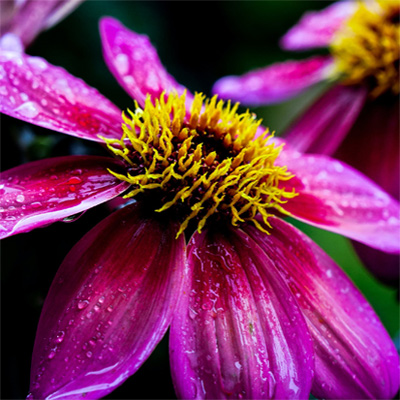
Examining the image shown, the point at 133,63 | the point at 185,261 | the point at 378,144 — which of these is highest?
the point at 133,63

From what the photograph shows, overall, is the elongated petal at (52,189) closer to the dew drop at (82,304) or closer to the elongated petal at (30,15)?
the dew drop at (82,304)

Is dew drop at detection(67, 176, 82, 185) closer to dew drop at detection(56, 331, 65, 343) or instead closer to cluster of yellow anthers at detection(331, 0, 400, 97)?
dew drop at detection(56, 331, 65, 343)

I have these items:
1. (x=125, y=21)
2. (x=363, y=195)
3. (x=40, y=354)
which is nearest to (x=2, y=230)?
(x=40, y=354)

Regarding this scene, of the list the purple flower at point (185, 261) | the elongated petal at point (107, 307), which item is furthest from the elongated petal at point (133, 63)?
the elongated petal at point (107, 307)

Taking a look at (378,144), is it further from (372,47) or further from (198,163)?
(198,163)

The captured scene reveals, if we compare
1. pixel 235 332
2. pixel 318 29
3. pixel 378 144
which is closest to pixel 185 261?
pixel 235 332
